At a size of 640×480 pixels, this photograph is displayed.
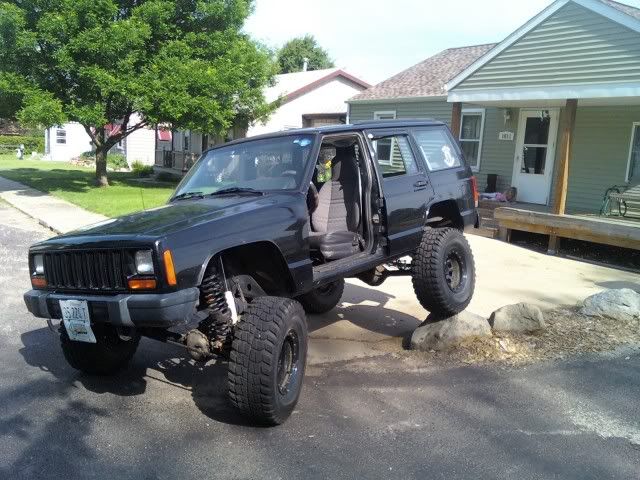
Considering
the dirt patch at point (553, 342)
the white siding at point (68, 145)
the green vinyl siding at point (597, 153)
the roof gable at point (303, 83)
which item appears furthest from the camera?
the white siding at point (68, 145)

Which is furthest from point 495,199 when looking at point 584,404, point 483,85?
point 584,404

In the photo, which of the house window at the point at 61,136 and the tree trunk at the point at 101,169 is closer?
the tree trunk at the point at 101,169

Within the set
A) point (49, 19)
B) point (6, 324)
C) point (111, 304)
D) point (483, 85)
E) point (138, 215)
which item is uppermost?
point (49, 19)

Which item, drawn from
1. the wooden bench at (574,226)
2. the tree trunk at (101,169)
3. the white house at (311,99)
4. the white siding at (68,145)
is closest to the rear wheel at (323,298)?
the wooden bench at (574,226)

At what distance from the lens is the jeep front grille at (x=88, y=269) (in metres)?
3.46

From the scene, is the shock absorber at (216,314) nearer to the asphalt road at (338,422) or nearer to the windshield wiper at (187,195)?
the asphalt road at (338,422)

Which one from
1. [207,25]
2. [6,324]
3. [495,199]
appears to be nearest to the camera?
[6,324]

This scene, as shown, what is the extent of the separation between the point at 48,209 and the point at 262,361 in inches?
501

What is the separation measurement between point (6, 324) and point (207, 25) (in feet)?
49.0

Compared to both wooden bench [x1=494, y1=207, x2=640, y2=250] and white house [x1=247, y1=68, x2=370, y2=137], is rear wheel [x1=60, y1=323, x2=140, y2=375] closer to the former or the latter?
wooden bench [x1=494, y1=207, x2=640, y2=250]

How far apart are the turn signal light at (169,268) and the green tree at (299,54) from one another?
53078mm

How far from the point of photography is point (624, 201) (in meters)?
11.5

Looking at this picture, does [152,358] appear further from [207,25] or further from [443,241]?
[207,25]

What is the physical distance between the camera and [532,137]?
46.4 feet
